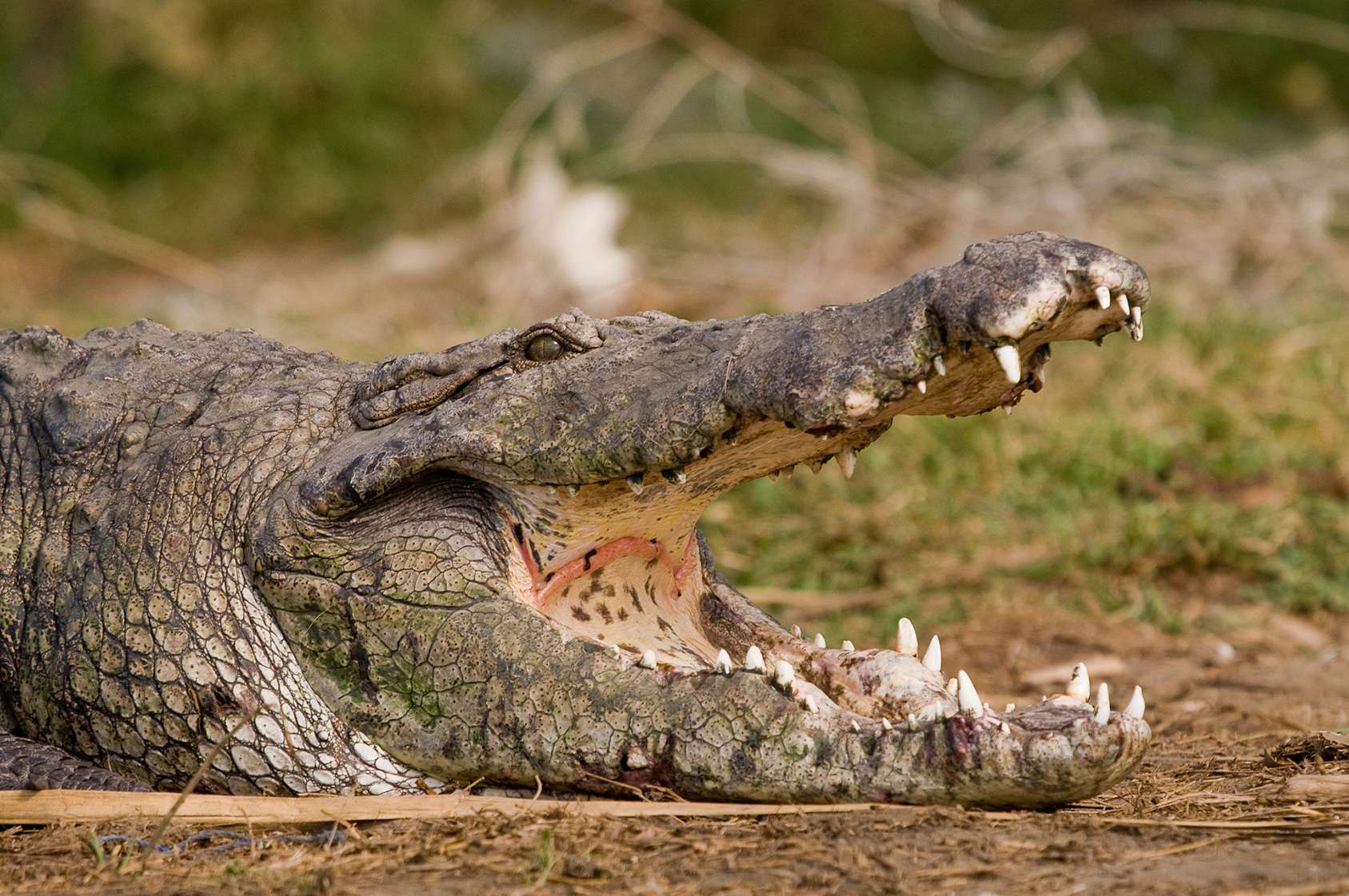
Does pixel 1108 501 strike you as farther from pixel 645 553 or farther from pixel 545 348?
pixel 545 348

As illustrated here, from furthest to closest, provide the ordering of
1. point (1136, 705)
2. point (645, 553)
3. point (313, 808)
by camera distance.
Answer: point (645, 553)
point (313, 808)
point (1136, 705)

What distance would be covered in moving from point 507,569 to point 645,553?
0.33m

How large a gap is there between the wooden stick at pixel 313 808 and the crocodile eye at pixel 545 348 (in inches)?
32.2

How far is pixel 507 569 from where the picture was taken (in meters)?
2.72

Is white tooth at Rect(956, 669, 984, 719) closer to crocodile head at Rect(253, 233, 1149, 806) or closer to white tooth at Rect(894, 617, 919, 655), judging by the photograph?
crocodile head at Rect(253, 233, 1149, 806)

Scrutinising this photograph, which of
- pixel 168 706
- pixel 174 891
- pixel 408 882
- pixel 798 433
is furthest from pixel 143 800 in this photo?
pixel 798 433

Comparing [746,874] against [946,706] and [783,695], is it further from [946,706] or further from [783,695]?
[946,706]

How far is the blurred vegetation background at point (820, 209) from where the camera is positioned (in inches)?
205

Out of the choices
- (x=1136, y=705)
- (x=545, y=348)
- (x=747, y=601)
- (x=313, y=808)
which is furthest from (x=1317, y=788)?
(x=313, y=808)

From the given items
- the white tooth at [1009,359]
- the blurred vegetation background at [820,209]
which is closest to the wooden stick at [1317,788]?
the white tooth at [1009,359]

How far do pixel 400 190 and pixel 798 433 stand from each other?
951 cm

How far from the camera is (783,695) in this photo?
2412 millimetres

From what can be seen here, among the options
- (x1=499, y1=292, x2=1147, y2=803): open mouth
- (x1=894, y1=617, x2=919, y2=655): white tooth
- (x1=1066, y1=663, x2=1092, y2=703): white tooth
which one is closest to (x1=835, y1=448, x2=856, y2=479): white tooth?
(x1=499, y1=292, x2=1147, y2=803): open mouth

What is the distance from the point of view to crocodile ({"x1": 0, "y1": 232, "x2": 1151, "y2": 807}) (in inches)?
91.6
